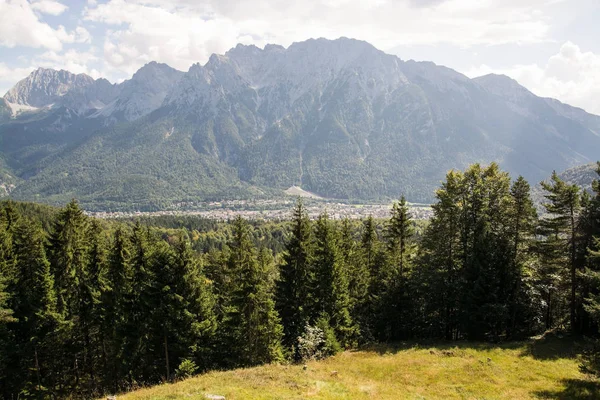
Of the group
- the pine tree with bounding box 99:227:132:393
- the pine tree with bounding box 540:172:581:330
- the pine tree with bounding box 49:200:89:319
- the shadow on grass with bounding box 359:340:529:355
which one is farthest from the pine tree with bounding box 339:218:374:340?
the pine tree with bounding box 49:200:89:319

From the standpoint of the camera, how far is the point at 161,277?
30.2 meters

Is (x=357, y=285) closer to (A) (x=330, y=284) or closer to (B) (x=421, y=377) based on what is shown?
(A) (x=330, y=284)

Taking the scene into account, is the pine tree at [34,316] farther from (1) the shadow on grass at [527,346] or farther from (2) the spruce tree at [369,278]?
(2) the spruce tree at [369,278]

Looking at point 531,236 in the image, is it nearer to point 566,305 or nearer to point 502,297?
point 502,297

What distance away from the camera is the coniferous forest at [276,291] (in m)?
30.8

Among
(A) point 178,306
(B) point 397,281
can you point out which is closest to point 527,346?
(B) point 397,281

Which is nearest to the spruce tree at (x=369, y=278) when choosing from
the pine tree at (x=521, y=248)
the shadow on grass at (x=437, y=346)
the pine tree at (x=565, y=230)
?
the shadow on grass at (x=437, y=346)

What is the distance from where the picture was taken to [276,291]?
3825 centimetres

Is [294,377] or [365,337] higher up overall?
[294,377]

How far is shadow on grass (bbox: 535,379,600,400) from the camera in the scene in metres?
21.3

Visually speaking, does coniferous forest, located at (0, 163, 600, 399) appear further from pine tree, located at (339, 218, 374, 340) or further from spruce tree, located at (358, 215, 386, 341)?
pine tree, located at (339, 218, 374, 340)

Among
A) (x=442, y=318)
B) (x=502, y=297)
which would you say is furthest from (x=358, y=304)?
(x=502, y=297)

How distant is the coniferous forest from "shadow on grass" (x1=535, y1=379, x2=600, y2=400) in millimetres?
7835

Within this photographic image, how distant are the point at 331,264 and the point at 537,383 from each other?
18333 mm
